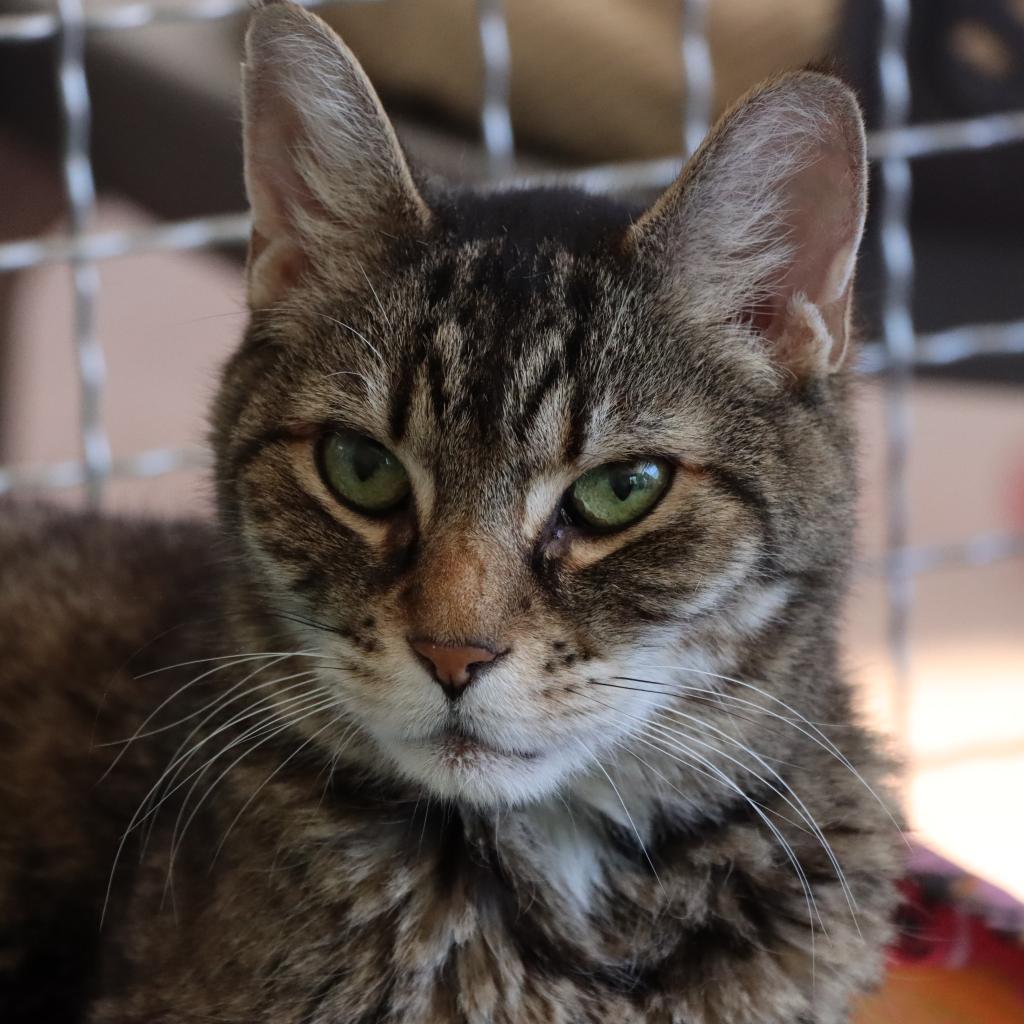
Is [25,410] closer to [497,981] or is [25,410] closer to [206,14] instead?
[206,14]

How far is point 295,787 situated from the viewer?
1.01 metres

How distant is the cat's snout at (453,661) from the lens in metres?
0.82

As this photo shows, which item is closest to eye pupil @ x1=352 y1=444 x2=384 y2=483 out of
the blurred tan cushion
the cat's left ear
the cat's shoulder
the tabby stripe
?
the tabby stripe

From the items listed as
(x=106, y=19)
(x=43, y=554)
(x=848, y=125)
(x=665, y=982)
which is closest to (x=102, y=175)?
(x=106, y=19)

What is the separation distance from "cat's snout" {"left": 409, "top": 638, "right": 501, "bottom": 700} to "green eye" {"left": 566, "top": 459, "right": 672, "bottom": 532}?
133 mm

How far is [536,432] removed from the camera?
90 centimetres

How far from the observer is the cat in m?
0.89

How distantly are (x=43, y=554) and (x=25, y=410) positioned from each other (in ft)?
5.00

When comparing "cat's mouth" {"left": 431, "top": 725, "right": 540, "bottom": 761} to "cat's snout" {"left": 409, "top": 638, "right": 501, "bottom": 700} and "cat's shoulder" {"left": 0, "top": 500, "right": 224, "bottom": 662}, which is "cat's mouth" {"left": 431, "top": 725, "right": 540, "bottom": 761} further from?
"cat's shoulder" {"left": 0, "top": 500, "right": 224, "bottom": 662}

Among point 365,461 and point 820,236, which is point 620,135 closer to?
point 820,236

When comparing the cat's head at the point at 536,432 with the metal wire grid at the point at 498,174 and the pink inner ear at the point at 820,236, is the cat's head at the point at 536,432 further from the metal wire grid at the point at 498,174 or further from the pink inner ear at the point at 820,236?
the metal wire grid at the point at 498,174

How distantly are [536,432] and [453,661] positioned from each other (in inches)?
6.7

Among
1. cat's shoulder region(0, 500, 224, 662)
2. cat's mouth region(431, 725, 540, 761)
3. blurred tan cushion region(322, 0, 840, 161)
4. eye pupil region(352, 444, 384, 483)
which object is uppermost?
blurred tan cushion region(322, 0, 840, 161)

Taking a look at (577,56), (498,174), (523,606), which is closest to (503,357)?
(523,606)
